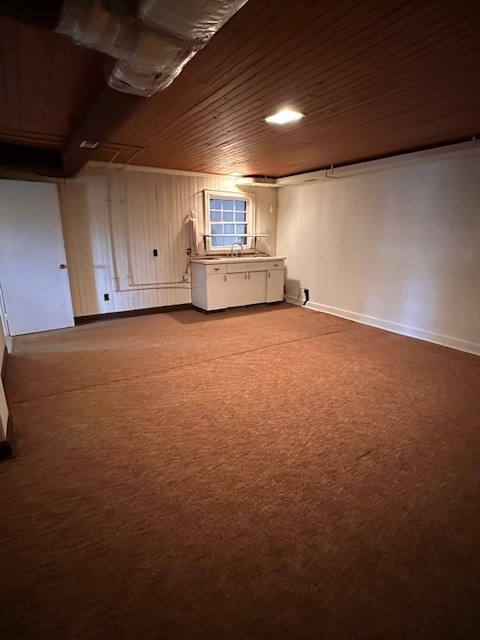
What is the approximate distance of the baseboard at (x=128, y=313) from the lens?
4.90 meters

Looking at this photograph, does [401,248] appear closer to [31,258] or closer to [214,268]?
[214,268]

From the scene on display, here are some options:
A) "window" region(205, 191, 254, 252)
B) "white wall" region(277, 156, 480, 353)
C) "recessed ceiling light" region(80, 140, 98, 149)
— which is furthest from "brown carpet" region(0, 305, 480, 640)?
"window" region(205, 191, 254, 252)

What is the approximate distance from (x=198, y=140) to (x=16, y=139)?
200 centimetres

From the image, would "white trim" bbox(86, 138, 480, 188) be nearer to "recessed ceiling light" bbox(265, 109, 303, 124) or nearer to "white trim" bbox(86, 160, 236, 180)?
"white trim" bbox(86, 160, 236, 180)

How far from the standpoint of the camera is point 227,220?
5992 millimetres

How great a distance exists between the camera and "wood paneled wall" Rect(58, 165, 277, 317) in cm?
467

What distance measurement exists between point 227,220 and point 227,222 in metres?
0.04

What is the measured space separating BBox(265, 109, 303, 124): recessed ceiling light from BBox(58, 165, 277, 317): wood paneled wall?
2781 millimetres

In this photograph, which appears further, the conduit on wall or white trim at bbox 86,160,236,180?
white trim at bbox 86,160,236,180

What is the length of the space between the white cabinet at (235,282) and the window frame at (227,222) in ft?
1.65

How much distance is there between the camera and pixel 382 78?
6.82 ft

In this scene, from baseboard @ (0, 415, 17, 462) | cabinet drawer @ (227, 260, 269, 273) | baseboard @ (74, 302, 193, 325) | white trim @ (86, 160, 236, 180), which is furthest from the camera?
cabinet drawer @ (227, 260, 269, 273)

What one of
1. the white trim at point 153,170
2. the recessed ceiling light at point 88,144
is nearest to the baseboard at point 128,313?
the white trim at point 153,170

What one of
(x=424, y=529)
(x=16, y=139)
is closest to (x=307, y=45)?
(x=424, y=529)
